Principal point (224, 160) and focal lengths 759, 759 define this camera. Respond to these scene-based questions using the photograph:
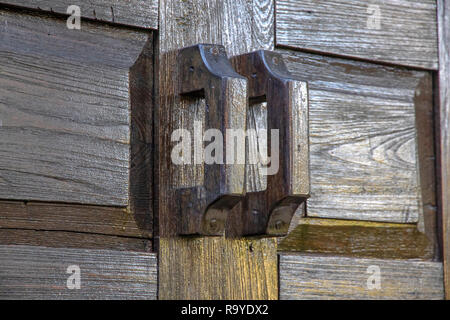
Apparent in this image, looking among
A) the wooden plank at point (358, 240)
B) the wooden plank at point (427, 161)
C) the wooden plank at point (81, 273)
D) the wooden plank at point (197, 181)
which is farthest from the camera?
the wooden plank at point (427, 161)

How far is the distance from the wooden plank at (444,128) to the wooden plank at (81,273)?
1.55 feet

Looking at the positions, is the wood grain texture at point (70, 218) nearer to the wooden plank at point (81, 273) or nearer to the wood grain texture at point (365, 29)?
the wooden plank at point (81, 273)

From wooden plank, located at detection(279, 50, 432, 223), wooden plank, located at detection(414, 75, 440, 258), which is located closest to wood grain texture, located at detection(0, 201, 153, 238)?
wooden plank, located at detection(279, 50, 432, 223)

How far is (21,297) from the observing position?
0.79 metres

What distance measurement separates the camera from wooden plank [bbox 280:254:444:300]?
0.98 metres

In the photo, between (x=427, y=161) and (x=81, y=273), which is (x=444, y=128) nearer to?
(x=427, y=161)

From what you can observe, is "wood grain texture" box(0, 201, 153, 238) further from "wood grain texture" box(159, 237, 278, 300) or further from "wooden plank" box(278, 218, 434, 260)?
"wooden plank" box(278, 218, 434, 260)

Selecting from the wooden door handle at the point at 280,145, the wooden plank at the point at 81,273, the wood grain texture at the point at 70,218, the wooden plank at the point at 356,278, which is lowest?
the wooden plank at the point at 356,278

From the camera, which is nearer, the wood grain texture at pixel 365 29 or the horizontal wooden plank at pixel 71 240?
the horizontal wooden plank at pixel 71 240

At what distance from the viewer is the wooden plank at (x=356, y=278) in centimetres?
98

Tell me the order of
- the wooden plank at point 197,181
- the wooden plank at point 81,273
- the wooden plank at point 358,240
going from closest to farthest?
the wooden plank at point 81,273, the wooden plank at point 197,181, the wooden plank at point 358,240

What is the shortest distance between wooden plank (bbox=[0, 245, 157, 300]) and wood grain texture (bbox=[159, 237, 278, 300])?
0.07 ft

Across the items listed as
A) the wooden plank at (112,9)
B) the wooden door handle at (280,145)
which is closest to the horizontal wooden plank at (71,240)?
the wooden door handle at (280,145)
